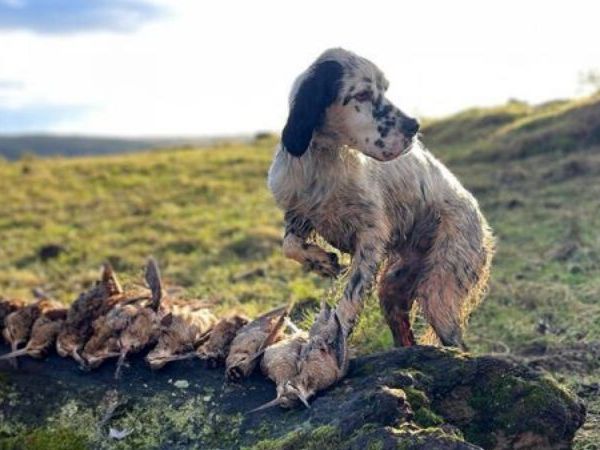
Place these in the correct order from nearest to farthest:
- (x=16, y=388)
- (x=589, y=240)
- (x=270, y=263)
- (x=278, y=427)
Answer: (x=278, y=427) < (x=16, y=388) < (x=589, y=240) < (x=270, y=263)

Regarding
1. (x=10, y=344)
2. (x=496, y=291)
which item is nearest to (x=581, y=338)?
(x=496, y=291)

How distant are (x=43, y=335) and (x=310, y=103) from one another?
242 cm

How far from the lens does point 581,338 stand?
7691mm

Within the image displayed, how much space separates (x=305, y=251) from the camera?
5.50 metres

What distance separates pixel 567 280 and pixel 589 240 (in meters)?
1.69

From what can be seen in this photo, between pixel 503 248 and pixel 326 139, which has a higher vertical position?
pixel 326 139

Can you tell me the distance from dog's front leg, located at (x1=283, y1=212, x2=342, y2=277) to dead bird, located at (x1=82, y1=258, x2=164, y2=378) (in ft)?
3.12

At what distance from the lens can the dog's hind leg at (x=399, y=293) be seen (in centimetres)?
594

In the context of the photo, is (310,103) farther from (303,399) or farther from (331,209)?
(303,399)

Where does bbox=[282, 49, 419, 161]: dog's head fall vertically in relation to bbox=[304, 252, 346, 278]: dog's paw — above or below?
above

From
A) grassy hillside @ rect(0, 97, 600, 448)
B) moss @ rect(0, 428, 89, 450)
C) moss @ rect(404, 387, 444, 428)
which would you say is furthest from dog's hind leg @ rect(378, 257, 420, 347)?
moss @ rect(0, 428, 89, 450)

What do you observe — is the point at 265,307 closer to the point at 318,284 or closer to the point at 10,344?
the point at 318,284

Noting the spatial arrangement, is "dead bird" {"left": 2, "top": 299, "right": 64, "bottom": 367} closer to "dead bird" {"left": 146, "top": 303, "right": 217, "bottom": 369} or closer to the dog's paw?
"dead bird" {"left": 146, "top": 303, "right": 217, "bottom": 369}

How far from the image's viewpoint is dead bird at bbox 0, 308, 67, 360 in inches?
227
